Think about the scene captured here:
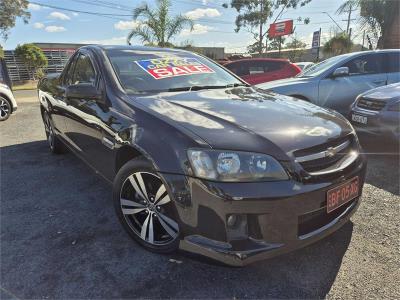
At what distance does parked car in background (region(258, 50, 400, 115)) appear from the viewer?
6.25 m

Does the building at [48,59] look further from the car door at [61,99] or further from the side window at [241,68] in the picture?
the car door at [61,99]

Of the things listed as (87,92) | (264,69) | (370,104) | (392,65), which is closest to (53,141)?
(87,92)

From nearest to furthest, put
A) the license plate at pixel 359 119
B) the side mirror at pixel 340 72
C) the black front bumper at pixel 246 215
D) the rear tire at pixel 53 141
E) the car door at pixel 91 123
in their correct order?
1. the black front bumper at pixel 246 215
2. the car door at pixel 91 123
3. the license plate at pixel 359 119
4. the rear tire at pixel 53 141
5. the side mirror at pixel 340 72

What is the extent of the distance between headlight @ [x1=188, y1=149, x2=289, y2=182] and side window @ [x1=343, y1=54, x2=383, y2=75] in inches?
206

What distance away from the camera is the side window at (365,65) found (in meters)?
6.47

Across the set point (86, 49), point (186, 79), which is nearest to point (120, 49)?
point (86, 49)

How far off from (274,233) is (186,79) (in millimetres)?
1853

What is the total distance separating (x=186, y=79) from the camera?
11.0 ft

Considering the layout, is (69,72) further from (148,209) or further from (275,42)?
(275,42)

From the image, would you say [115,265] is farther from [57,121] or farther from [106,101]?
[57,121]

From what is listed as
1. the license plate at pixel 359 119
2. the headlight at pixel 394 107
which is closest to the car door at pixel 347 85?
the license plate at pixel 359 119

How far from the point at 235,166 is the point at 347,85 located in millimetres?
5094

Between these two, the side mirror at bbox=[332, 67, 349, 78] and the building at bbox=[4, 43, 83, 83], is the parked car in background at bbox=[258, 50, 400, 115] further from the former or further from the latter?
the building at bbox=[4, 43, 83, 83]

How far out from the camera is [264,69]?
29.2 ft
